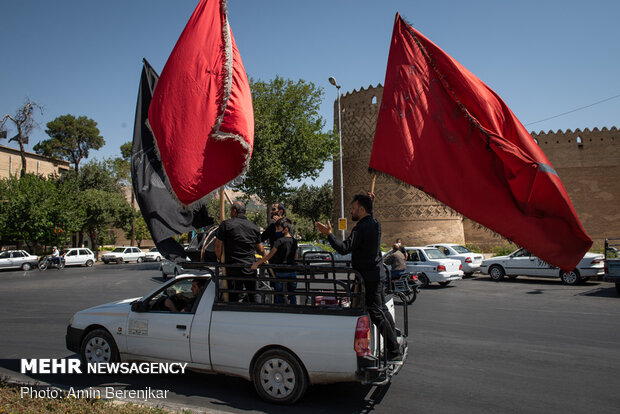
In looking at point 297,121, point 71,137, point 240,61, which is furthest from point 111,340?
point 71,137

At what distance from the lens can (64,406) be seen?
414cm

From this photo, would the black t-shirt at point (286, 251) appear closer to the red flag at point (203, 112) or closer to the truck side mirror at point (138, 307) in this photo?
the red flag at point (203, 112)

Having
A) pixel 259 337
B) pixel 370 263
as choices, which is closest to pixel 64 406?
pixel 259 337

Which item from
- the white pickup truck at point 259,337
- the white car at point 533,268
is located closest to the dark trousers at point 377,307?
the white pickup truck at point 259,337

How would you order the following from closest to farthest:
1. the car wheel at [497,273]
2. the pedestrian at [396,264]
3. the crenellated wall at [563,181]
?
1. the pedestrian at [396,264]
2. the car wheel at [497,273]
3. the crenellated wall at [563,181]

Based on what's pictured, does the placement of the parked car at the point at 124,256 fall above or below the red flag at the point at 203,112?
below

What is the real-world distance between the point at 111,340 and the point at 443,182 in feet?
15.0

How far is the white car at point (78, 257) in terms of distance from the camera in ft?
109

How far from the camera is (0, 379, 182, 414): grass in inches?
159

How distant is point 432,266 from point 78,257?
2895cm

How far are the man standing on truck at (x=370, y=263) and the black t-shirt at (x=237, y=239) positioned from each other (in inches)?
47.1

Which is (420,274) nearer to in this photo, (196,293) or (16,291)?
(196,293)

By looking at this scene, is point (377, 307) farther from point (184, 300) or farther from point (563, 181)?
point (563, 181)

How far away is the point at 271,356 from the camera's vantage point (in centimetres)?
469
